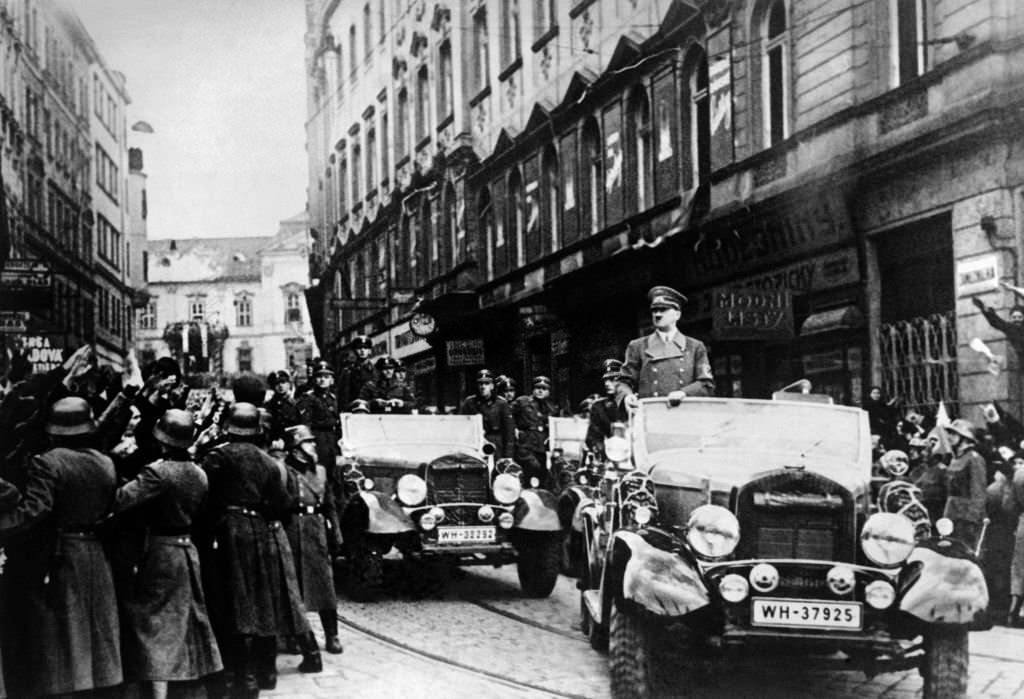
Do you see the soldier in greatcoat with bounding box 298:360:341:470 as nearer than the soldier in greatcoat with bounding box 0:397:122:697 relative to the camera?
No

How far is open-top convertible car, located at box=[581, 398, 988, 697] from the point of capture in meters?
5.00

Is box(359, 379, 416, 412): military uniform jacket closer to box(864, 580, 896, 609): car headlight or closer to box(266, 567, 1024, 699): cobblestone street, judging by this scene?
box(266, 567, 1024, 699): cobblestone street

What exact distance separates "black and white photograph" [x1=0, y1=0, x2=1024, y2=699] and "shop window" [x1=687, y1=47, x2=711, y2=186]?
3 cm

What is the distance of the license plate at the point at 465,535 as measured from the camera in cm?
847

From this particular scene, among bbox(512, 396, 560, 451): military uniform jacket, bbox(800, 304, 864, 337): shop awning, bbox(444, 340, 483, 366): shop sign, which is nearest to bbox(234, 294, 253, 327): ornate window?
bbox(444, 340, 483, 366): shop sign

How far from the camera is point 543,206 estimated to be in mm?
11148

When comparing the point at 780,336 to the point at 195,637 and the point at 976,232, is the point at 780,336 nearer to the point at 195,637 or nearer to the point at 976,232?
the point at 976,232

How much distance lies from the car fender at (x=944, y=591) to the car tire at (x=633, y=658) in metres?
1.07

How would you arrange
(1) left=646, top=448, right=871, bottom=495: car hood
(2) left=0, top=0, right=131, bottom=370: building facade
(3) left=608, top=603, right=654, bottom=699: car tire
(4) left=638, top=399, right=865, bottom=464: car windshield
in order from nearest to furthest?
(3) left=608, top=603, right=654, bottom=699: car tire → (1) left=646, top=448, right=871, bottom=495: car hood → (4) left=638, top=399, right=865, bottom=464: car windshield → (2) left=0, top=0, right=131, bottom=370: building facade

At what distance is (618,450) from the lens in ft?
20.7

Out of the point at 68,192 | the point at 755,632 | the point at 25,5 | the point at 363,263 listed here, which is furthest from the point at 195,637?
the point at 363,263

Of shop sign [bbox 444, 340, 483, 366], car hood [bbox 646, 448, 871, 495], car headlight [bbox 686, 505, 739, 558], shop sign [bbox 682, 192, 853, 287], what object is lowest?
car headlight [bbox 686, 505, 739, 558]

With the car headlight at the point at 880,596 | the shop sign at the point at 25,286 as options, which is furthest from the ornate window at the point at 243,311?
the car headlight at the point at 880,596

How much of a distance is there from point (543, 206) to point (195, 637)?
22.0 feet
